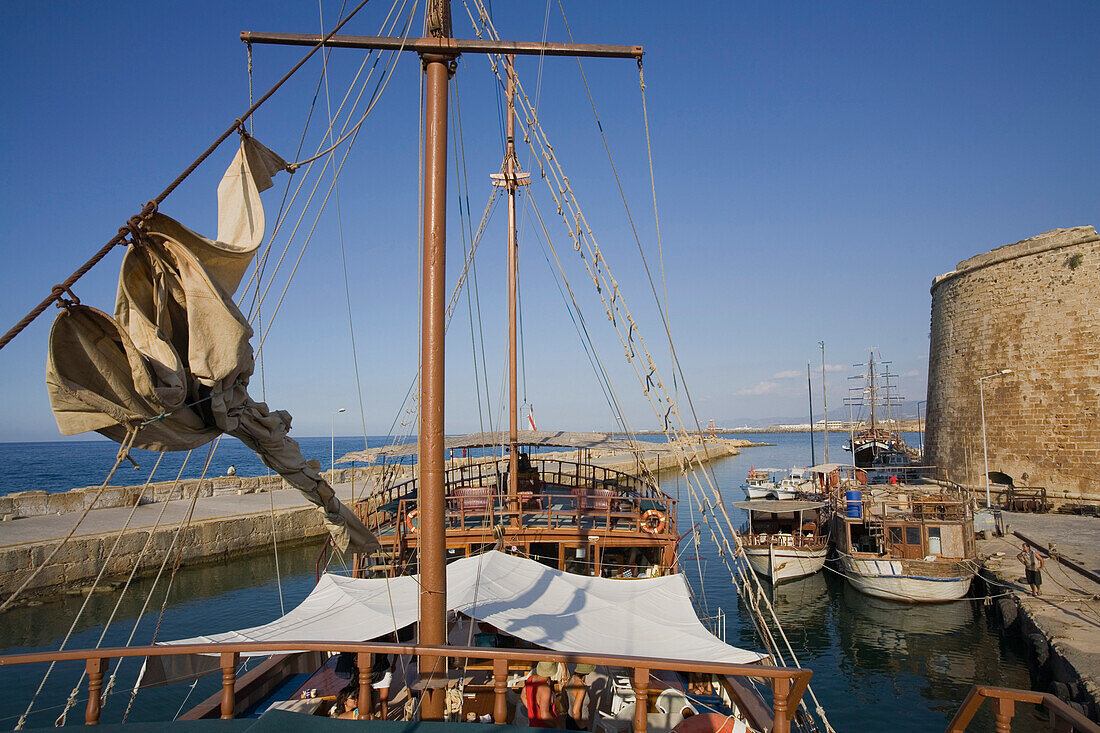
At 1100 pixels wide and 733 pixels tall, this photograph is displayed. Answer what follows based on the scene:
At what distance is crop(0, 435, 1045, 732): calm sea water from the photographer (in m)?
11.8

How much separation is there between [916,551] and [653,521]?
1195cm

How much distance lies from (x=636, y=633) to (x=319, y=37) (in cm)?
737

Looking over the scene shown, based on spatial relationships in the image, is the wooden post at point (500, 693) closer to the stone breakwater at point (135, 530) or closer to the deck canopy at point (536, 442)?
the stone breakwater at point (135, 530)

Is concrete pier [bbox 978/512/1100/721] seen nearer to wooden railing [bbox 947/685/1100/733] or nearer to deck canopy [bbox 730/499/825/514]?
deck canopy [bbox 730/499/825/514]

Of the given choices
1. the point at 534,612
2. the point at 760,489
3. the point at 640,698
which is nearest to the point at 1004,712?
the point at 640,698

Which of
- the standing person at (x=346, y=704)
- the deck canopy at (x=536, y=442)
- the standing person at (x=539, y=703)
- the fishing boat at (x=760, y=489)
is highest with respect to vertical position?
the deck canopy at (x=536, y=442)

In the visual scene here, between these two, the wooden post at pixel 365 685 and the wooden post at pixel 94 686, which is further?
the wooden post at pixel 365 685

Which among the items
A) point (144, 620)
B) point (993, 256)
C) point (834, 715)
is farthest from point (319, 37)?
point (993, 256)

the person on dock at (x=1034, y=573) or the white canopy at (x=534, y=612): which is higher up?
the white canopy at (x=534, y=612)

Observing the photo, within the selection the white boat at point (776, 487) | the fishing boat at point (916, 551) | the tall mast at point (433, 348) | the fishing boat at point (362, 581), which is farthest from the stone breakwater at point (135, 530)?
the white boat at point (776, 487)

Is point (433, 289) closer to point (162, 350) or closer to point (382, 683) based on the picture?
point (162, 350)

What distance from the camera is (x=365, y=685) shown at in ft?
15.2

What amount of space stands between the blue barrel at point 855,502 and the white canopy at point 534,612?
47.3 ft

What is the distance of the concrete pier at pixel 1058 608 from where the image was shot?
10602mm
